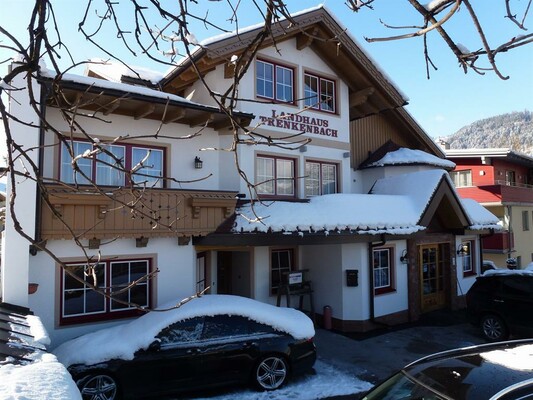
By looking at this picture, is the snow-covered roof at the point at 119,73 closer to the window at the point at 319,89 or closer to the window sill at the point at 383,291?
the window at the point at 319,89

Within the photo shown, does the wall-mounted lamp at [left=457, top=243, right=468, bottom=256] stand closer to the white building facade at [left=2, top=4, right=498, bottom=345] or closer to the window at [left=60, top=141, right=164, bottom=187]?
the white building facade at [left=2, top=4, right=498, bottom=345]

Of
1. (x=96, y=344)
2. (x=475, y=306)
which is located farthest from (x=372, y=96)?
(x=96, y=344)

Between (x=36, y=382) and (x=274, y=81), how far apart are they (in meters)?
10.6

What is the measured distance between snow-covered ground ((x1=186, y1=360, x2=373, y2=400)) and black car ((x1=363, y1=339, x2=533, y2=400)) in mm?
3630

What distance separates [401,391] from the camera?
11.8 feet

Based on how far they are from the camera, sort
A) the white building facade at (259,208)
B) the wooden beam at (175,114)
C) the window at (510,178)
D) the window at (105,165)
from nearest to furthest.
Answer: the white building facade at (259,208)
the window at (105,165)
the wooden beam at (175,114)
the window at (510,178)

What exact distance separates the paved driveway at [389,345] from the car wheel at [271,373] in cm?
125

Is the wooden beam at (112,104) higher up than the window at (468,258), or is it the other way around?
the wooden beam at (112,104)

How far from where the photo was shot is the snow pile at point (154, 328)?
256 inches

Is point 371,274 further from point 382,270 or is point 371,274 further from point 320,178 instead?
point 320,178

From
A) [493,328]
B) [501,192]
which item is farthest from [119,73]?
[501,192]

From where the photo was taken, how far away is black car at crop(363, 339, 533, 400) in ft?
9.78

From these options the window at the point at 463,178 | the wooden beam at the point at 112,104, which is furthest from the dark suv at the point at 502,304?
the window at the point at 463,178

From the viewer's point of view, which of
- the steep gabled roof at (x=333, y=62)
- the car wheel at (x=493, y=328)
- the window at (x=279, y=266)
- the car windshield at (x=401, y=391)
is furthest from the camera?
the window at (x=279, y=266)
